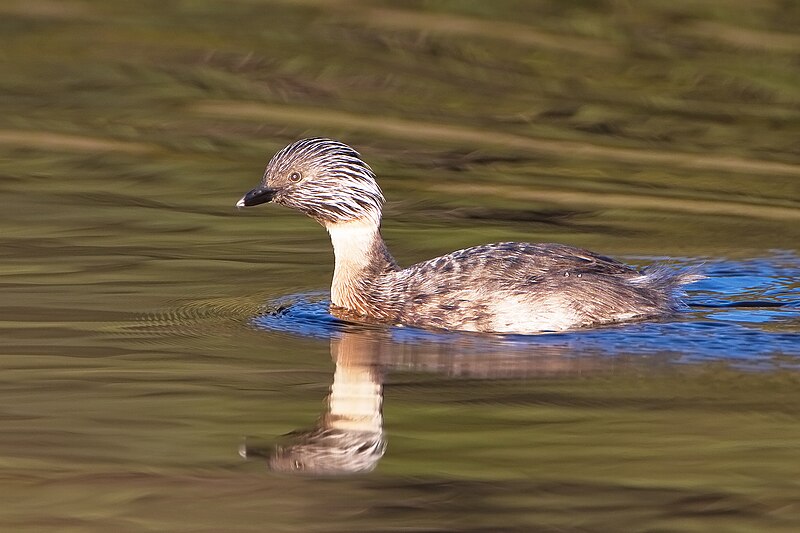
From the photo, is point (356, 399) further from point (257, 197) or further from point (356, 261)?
point (257, 197)

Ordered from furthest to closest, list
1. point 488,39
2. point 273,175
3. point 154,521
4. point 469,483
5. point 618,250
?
point 488,39
point 618,250
point 273,175
point 469,483
point 154,521

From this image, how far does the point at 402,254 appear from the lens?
41.8ft

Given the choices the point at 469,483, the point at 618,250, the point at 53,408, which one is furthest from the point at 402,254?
the point at 469,483

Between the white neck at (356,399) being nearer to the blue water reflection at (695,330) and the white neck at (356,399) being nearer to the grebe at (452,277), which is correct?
the blue water reflection at (695,330)

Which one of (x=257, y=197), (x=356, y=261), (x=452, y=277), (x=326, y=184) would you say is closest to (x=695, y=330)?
(x=452, y=277)

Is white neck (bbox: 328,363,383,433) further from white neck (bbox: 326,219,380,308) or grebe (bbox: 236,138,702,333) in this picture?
white neck (bbox: 326,219,380,308)

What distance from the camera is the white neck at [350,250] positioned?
1093 centimetres

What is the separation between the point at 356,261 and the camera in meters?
11.0

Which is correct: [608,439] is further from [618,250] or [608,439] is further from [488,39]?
[488,39]

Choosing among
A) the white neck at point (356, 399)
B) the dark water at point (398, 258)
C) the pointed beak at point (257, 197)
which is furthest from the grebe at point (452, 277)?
the white neck at point (356, 399)

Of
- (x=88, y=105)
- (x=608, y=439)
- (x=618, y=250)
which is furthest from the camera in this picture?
(x=88, y=105)

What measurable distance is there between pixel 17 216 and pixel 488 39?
8.93 metres

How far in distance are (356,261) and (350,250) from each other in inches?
3.5

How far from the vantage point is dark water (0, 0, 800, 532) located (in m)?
7.22
